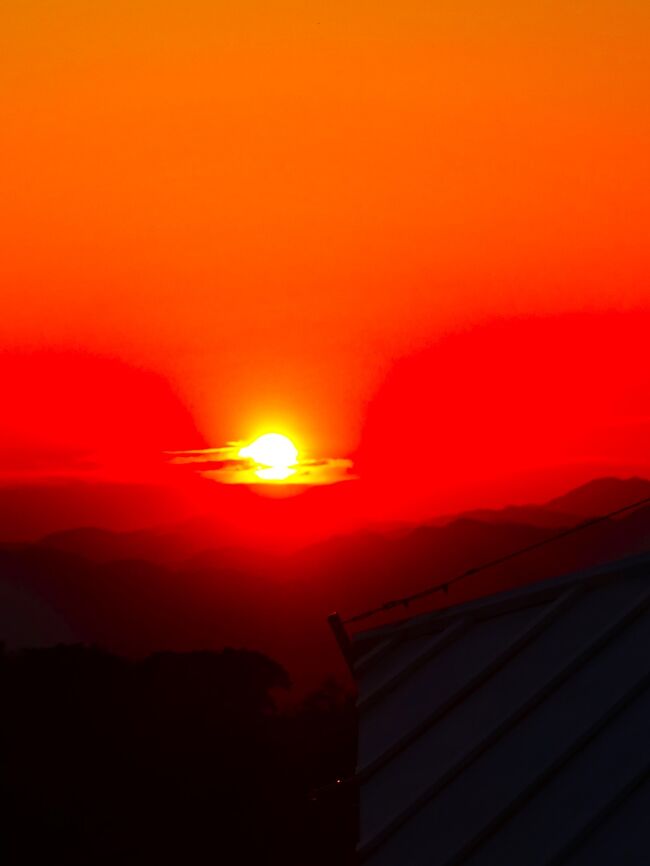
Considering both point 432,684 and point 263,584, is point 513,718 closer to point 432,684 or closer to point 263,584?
point 432,684

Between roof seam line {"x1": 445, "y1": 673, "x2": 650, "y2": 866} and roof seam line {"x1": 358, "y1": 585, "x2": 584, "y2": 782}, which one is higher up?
roof seam line {"x1": 358, "y1": 585, "x2": 584, "y2": 782}

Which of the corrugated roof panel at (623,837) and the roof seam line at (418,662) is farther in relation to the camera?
the roof seam line at (418,662)

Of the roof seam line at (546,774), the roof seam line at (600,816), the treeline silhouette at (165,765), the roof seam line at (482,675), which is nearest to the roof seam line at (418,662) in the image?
the roof seam line at (482,675)

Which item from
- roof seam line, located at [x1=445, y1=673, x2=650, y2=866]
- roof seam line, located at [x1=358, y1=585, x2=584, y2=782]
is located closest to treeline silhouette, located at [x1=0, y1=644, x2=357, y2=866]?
roof seam line, located at [x1=358, y1=585, x2=584, y2=782]

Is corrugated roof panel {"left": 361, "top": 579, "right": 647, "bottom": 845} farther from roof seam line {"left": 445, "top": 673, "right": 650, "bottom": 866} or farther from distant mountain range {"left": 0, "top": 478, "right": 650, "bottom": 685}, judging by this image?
distant mountain range {"left": 0, "top": 478, "right": 650, "bottom": 685}

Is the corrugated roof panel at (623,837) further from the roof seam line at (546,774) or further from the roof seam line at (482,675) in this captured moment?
the roof seam line at (482,675)

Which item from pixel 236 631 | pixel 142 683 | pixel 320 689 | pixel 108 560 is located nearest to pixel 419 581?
pixel 236 631
